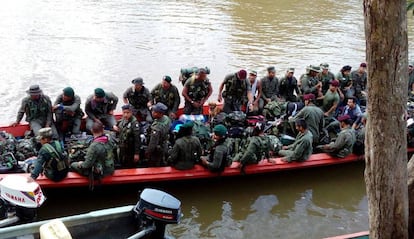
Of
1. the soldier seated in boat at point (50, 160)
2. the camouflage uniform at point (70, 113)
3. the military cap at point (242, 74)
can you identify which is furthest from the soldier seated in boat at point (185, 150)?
the military cap at point (242, 74)

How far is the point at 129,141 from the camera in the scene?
7.45 meters

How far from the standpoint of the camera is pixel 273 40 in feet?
65.3

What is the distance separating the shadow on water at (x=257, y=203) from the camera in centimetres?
734

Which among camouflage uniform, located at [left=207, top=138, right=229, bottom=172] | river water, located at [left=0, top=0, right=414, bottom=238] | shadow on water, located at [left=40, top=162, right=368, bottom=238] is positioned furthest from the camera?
river water, located at [left=0, top=0, right=414, bottom=238]

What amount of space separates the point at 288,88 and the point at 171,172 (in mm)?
4065

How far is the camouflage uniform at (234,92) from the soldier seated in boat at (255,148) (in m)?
1.90

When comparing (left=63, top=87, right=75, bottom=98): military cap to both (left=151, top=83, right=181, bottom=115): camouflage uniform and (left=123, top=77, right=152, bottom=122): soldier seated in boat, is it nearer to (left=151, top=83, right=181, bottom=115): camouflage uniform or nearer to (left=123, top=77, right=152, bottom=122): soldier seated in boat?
(left=123, top=77, right=152, bottom=122): soldier seated in boat

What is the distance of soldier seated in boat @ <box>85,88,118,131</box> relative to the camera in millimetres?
8555

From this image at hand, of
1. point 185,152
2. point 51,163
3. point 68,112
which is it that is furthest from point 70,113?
point 185,152

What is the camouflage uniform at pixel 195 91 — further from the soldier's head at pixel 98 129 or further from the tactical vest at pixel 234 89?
the soldier's head at pixel 98 129

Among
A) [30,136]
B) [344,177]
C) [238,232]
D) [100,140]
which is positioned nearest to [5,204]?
[100,140]

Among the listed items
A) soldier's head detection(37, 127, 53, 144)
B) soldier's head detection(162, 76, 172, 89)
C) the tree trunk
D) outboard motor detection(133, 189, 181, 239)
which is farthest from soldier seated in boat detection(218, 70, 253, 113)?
the tree trunk

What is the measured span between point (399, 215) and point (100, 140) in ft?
13.4

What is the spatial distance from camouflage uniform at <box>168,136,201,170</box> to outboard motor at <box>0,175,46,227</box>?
2.18 m
